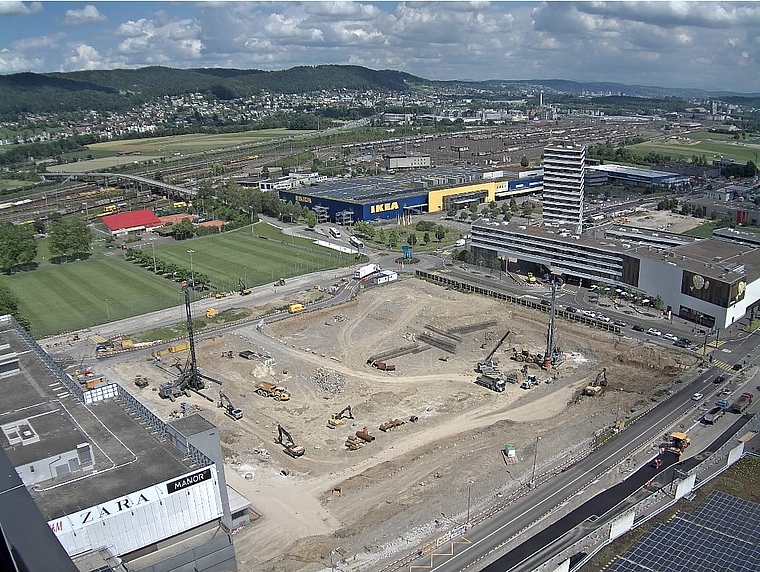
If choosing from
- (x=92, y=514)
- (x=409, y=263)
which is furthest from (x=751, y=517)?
(x=409, y=263)

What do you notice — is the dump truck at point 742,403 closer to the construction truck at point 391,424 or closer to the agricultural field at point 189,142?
the construction truck at point 391,424

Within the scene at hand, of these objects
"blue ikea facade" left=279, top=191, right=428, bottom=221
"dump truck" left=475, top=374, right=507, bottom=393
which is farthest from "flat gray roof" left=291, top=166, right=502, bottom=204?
"dump truck" left=475, top=374, right=507, bottom=393

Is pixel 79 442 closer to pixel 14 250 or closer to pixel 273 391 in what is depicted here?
pixel 273 391

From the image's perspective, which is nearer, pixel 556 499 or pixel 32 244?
pixel 556 499

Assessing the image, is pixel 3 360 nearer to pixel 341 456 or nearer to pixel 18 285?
pixel 341 456

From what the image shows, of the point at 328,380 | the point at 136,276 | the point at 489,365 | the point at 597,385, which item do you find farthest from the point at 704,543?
the point at 136,276

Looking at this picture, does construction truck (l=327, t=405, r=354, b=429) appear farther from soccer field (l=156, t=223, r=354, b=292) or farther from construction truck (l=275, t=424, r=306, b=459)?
soccer field (l=156, t=223, r=354, b=292)
